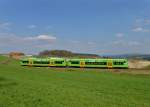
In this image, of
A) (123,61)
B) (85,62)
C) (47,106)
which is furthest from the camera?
(85,62)

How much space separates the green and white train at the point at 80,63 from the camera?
77.1m

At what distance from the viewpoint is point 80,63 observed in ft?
274

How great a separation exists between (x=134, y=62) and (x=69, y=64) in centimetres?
2073

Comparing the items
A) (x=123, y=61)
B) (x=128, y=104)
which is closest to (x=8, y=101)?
(x=128, y=104)

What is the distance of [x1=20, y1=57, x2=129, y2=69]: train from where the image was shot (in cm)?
7712

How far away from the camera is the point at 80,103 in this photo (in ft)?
57.0

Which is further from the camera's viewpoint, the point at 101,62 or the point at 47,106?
the point at 101,62

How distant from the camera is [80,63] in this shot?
8338 cm

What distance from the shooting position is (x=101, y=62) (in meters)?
79.2

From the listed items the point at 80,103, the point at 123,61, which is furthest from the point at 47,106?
the point at 123,61

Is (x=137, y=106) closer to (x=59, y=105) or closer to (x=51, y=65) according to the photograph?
(x=59, y=105)

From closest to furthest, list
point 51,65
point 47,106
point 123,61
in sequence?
point 47,106 → point 123,61 → point 51,65

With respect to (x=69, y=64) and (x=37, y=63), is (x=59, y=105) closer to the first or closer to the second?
(x=69, y=64)

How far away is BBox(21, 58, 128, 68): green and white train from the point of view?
77125 mm
